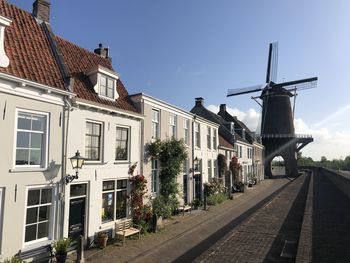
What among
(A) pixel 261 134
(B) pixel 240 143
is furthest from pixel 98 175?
(A) pixel 261 134

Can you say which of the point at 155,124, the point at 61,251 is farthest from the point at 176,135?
the point at 61,251

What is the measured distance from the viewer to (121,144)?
53.6 feet

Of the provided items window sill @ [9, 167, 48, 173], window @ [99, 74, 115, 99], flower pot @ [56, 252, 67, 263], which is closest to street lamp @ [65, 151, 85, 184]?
window sill @ [9, 167, 48, 173]

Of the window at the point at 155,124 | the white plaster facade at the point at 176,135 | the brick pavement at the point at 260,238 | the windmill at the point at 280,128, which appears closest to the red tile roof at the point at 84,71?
the white plaster facade at the point at 176,135

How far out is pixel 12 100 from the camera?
10539 millimetres

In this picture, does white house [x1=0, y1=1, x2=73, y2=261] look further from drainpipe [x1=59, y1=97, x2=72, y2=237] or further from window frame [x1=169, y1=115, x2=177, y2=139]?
window frame [x1=169, y1=115, x2=177, y2=139]

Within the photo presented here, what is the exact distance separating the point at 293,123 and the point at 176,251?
5831 cm

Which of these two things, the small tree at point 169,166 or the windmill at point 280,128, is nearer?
the small tree at point 169,166

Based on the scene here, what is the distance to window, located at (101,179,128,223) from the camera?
14836 millimetres

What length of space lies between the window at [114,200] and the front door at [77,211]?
135 centimetres

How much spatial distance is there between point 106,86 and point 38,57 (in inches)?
150

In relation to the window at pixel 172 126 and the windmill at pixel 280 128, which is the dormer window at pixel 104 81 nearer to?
the window at pixel 172 126

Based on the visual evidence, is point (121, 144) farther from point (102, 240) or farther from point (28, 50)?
point (28, 50)

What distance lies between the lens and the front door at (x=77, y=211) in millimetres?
12855
